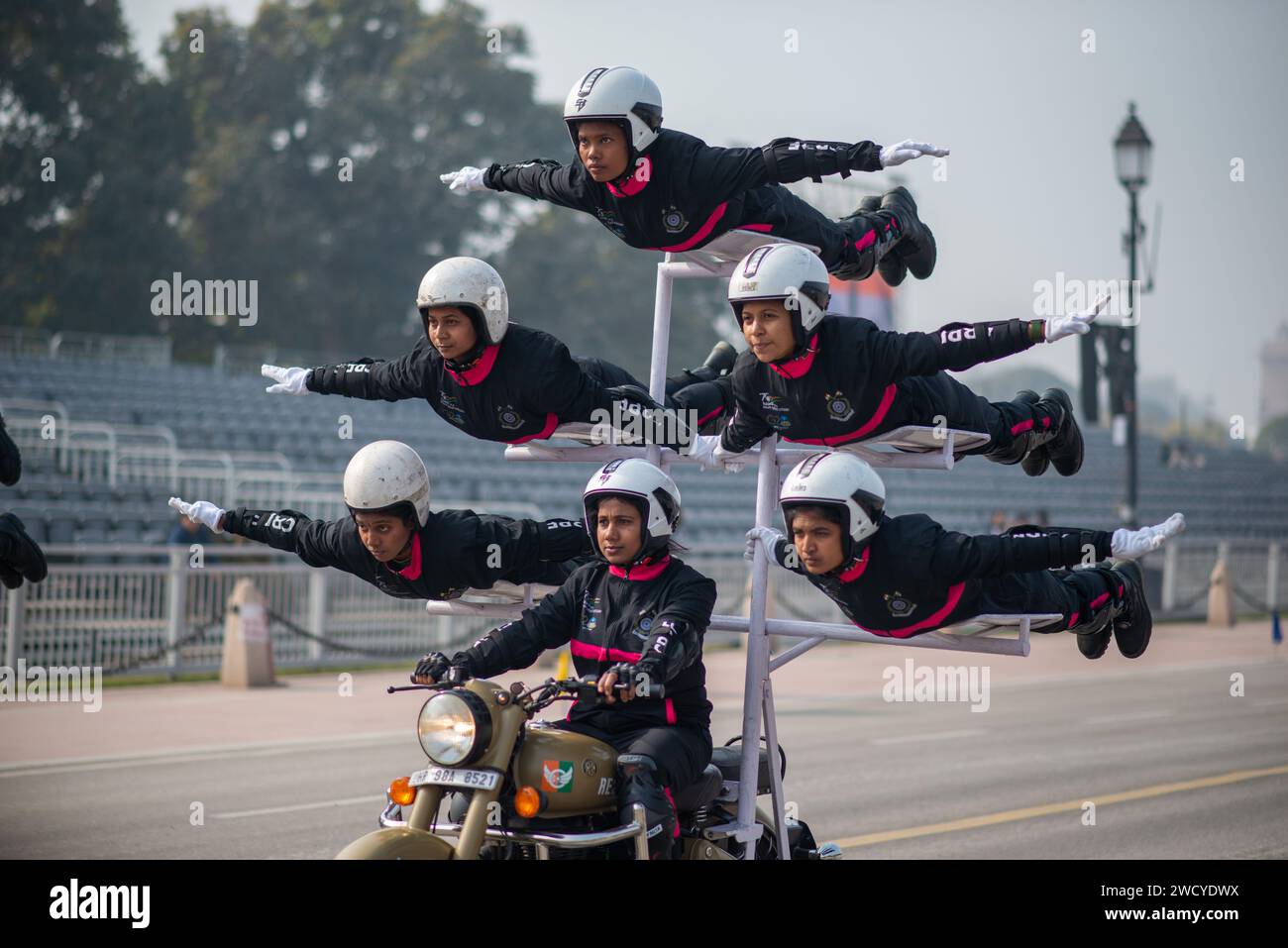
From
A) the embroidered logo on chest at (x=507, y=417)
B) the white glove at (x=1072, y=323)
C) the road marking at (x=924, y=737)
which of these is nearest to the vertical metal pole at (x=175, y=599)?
A: the road marking at (x=924, y=737)

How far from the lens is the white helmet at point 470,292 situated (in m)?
6.91

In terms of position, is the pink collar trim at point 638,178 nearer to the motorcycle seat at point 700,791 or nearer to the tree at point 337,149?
the motorcycle seat at point 700,791

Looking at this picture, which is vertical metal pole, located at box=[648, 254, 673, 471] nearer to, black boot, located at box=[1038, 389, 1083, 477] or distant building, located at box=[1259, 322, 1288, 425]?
black boot, located at box=[1038, 389, 1083, 477]

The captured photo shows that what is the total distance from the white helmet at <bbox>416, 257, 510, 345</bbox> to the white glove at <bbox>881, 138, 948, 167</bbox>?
1.74m

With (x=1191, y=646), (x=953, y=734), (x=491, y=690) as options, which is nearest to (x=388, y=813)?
(x=491, y=690)

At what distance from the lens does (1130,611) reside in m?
7.40

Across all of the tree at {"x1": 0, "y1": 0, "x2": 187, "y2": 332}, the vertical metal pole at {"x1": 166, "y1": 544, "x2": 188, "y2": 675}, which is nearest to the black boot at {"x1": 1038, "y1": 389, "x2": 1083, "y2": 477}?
the vertical metal pole at {"x1": 166, "y1": 544, "x2": 188, "y2": 675}

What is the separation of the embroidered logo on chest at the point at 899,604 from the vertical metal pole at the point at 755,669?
642 millimetres

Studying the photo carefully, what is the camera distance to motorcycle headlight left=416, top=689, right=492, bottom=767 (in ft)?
17.7

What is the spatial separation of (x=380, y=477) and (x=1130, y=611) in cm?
353

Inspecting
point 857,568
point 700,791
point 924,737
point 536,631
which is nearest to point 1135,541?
point 857,568

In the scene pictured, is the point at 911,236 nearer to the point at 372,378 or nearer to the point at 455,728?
the point at 372,378
